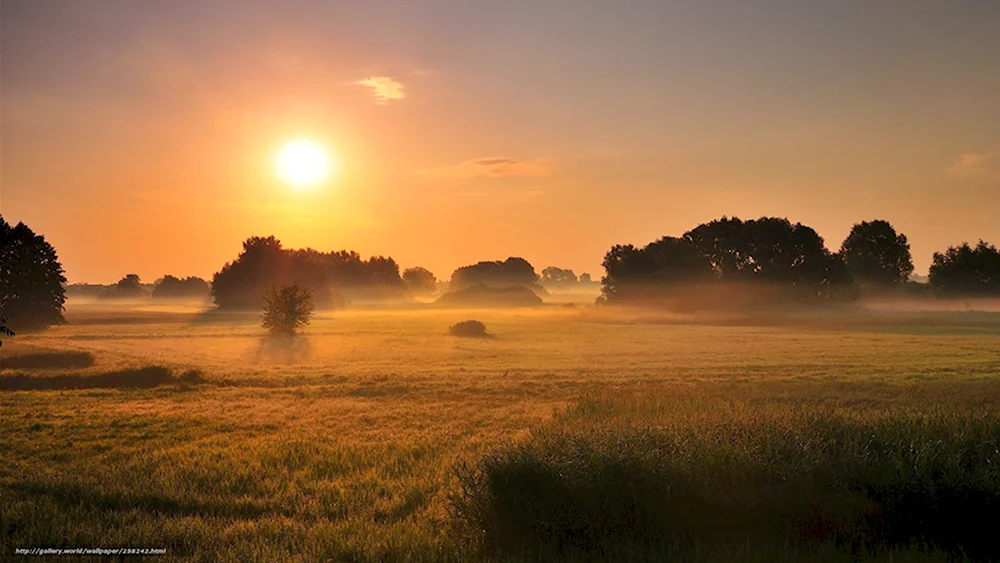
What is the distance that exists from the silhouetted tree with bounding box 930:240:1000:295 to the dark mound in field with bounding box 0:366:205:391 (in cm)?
11048

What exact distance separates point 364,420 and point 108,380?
647 inches

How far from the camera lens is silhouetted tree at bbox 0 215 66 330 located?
62.6 metres

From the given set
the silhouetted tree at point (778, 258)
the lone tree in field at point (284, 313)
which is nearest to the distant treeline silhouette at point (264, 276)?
the lone tree in field at point (284, 313)

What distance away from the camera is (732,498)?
9523 millimetres

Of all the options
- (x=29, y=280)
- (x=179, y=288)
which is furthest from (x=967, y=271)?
(x=179, y=288)

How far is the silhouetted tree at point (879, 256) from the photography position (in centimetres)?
11044

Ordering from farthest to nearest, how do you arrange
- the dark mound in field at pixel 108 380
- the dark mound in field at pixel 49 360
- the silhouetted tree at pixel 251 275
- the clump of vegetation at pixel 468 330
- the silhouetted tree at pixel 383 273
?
the silhouetted tree at pixel 383 273, the silhouetted tree at pixel 251 275, the clump of vegetation at pixel 468 330, the dark mound in field at pixel 49 360, the dark mound in field at pixel 108 380

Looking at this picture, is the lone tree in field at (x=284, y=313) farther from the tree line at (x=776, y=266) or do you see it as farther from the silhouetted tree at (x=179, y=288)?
the silhouetted tree at (x=179, y=288)

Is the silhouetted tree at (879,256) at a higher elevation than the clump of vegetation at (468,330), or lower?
higher

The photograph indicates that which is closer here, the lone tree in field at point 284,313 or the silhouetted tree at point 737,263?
the lone tree in field at point 284,313

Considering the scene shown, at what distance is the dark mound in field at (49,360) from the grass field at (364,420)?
0.52ft

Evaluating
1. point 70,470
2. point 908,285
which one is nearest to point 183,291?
point 908,285

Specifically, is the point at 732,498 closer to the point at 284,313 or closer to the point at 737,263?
the point at 284,313

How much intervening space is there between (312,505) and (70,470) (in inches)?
252
